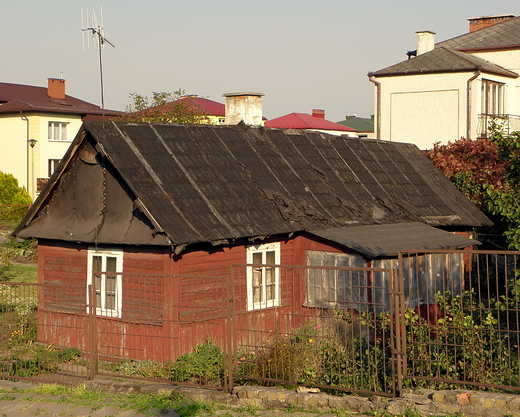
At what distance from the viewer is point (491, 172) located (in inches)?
818

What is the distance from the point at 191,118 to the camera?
36.3 meters

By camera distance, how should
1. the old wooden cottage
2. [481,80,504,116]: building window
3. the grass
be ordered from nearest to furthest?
the grass
the old wooden cottage
[481,80,504,116]: building window

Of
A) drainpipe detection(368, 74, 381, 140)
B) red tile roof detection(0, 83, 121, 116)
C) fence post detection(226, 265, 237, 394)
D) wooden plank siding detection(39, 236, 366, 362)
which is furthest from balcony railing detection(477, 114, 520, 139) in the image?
red tile roof detection(0, 83, 121, 116)

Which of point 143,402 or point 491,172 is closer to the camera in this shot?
point 143,402

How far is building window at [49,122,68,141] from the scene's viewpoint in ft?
147

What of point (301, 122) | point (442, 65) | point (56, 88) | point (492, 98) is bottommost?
point (492, 98)

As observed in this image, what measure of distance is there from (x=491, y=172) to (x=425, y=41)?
1374 centimetres

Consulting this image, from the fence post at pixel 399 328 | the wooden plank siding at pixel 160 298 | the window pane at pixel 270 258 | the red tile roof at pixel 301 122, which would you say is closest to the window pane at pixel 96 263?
the wooden plank siding at pixel 160 298

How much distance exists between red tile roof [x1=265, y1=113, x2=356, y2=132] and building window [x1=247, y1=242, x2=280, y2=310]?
50.0 m

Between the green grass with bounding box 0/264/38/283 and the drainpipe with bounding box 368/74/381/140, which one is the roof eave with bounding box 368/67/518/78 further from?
the green grass with bounding box 0/264/38/283

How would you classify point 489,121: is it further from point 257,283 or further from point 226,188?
point 257,283

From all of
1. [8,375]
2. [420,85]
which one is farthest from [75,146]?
[420,85]

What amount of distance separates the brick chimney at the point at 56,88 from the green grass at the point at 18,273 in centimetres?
2667

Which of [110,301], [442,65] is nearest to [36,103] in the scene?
[442,65]
